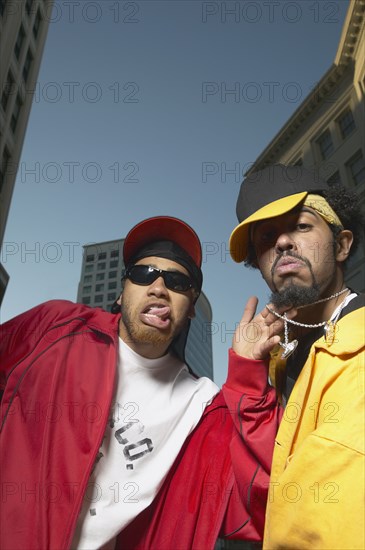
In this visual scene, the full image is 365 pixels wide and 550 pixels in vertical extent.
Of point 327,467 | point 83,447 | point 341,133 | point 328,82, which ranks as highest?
point 328,82

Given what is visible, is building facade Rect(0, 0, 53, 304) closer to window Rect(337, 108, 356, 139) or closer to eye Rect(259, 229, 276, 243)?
window Rect(337, 108, 356, 139)

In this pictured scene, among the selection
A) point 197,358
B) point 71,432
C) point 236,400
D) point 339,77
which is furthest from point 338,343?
point 197,358

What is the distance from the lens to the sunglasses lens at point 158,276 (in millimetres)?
3485

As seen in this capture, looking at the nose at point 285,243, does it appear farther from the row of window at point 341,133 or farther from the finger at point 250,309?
the row of window at point 341,133

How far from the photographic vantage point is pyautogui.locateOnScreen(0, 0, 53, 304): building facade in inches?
1041

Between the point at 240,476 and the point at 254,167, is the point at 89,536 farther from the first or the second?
the point at 254,167

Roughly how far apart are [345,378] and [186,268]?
206cm

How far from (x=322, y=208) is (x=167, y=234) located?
4.92 feet

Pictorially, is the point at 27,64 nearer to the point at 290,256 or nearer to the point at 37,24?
the point at 37,24

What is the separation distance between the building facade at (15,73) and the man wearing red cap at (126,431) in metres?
24.0

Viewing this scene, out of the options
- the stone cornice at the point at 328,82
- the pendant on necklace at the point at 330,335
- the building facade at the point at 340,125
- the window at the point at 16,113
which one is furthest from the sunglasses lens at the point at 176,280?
the window at the point at 16,113

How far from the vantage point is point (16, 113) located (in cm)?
3080

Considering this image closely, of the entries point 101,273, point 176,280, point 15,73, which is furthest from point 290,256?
point 101,273

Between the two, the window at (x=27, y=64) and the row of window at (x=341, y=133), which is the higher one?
the window at (x=27, y=64)
